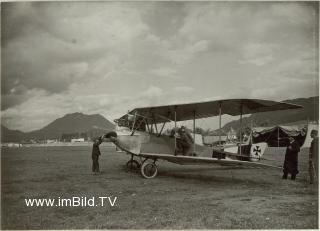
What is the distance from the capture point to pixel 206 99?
323 inches

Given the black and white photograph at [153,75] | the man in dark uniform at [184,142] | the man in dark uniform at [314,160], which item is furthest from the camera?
the man in dark uniform at [184,142]

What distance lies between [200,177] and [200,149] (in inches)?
35.4

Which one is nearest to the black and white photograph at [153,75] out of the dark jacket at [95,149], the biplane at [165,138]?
the biplane at [165,138]

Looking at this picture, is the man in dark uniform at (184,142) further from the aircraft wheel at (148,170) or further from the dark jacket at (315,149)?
the dark jacket at (315,149)

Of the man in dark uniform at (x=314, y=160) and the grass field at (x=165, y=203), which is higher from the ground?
the man in dark uniform at (x=314, y=160)

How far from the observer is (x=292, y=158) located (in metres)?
8.35

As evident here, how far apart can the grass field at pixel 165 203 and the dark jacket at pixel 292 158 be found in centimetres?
30

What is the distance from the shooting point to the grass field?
5.08 meters

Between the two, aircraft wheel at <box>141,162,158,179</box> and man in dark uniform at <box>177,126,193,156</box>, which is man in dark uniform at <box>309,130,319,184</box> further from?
aircraft wheel at <box>141,162,158,179</box>

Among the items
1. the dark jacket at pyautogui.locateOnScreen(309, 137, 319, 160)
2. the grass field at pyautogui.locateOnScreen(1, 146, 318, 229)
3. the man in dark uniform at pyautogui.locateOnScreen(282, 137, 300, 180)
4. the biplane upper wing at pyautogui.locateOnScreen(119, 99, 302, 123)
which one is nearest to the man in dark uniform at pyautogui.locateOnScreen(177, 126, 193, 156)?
the biplane upper wing at pyautogui.locateOnScreen(119, 99, 302, 123)

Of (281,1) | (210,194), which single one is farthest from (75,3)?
(210,194)

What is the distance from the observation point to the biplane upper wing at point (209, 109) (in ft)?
25.5

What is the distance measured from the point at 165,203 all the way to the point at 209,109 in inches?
146

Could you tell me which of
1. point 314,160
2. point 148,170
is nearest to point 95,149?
point 148,170
